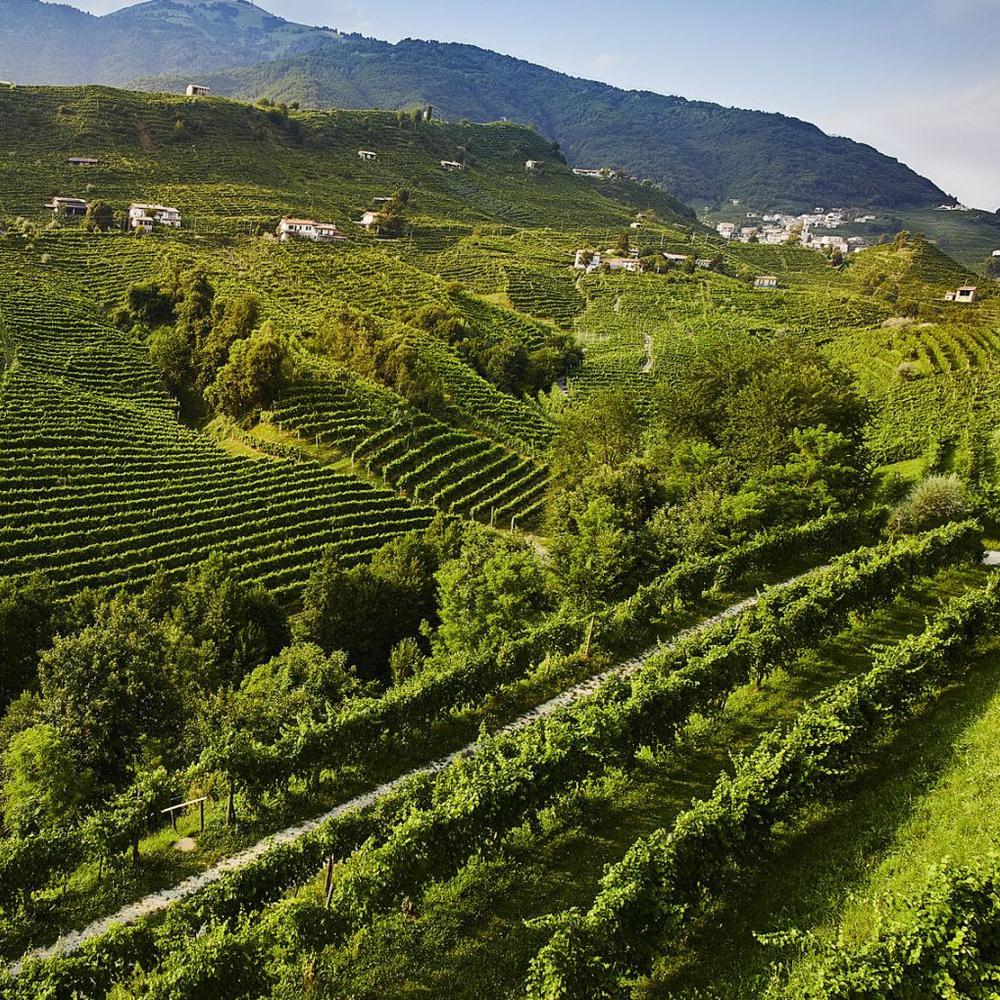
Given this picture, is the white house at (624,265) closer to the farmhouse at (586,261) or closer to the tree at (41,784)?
the farmhouse at (586,261)

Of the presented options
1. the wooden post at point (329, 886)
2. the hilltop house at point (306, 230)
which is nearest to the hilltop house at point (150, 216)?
the hilltop house at point (306, 230)

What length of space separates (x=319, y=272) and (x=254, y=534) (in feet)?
247

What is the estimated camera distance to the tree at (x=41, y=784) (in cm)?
1931

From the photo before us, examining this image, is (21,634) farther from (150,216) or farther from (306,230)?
(306,230)

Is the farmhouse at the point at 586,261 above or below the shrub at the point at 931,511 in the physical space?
above

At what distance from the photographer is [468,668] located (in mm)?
23000

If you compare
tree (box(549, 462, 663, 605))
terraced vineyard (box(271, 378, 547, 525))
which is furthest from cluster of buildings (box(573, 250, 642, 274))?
tree (box(549, 462, 663, 605))

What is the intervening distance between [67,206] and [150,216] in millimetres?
13276

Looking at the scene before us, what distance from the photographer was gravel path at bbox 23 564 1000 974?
14.8 m

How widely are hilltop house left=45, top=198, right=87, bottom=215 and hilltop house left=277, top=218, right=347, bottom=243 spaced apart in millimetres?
31719

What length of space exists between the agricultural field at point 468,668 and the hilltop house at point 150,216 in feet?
108

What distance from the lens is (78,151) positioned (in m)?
135

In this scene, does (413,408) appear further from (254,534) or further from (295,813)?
(295,813)

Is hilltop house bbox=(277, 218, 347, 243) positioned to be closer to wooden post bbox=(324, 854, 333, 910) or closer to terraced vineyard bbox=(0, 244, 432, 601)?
terraced vineyard bbox=(0, 244, 432, 601)
